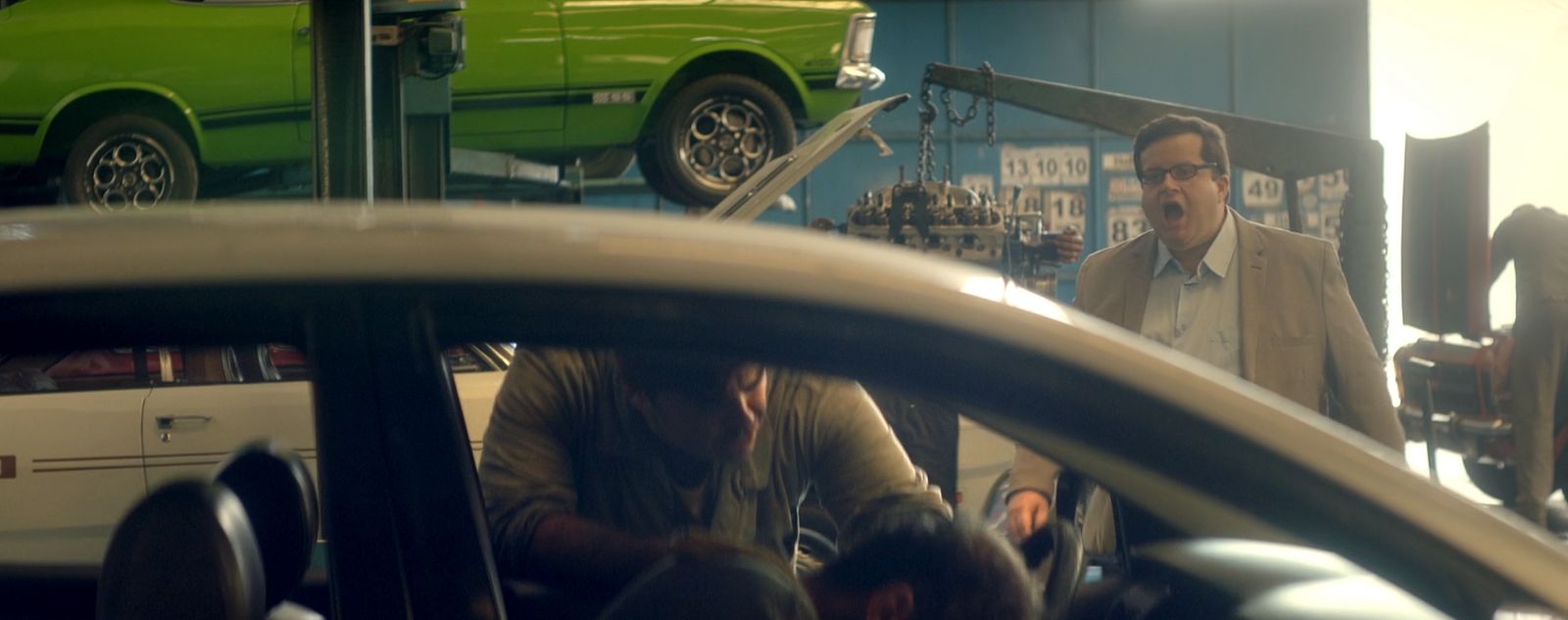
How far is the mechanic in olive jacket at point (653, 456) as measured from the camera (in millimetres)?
1241

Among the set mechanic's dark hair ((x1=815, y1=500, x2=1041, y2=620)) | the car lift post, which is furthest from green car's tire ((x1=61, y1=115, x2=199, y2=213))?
mechanic's dark hair ((x1=815, y1=500, x2=1041, y2=620))

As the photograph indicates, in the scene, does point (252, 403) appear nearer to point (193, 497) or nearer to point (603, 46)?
point (193, 497)

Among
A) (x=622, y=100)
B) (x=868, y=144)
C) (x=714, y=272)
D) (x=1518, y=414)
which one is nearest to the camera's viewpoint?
(x=714, y=272)

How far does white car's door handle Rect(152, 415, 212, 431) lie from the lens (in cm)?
131

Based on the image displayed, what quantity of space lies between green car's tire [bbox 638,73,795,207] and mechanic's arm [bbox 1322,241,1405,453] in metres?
3.82

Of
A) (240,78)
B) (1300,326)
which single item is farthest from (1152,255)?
(240,78)

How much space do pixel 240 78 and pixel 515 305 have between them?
5.55m

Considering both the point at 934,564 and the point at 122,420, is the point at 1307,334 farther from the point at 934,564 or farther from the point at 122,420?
the point at 122,420

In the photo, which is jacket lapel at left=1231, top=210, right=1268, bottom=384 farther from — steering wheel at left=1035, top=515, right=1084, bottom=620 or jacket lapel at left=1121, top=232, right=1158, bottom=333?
steering wheel at left=1035, top=515, right=1084, bottom=620

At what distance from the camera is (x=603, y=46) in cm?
670

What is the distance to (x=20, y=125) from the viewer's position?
20.6 ft

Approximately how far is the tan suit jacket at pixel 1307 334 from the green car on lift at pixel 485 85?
3.79m

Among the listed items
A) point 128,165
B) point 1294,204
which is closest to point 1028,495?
point 1294,204

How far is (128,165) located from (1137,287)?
175 inches
